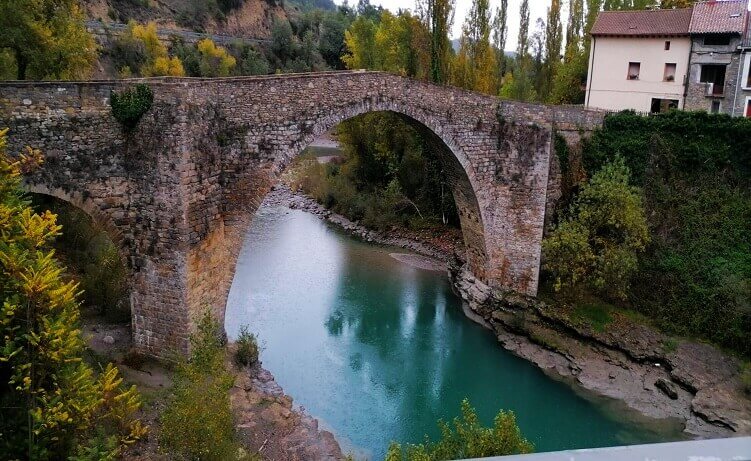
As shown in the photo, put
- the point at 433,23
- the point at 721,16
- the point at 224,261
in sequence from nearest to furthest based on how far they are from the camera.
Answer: the point at 224,261 → the point at 721,16 → the point at 433,23

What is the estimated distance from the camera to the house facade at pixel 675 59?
1644 cm

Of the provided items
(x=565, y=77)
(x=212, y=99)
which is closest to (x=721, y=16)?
(x=565, y=77)

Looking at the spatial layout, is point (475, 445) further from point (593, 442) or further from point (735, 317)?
point (735, 317)

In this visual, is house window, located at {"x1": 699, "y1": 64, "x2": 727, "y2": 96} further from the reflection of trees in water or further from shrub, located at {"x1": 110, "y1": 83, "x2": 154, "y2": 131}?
shrub, located at {"x1": 110, "y1": 83, "x2": 154, "y2": 131}

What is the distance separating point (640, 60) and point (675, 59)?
0.93m

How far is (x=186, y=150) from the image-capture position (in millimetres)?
9625

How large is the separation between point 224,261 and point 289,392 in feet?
9.30

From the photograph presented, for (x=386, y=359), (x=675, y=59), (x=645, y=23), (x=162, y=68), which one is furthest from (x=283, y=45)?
(x=386, y=359)

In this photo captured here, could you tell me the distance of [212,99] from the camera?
33.5 feet

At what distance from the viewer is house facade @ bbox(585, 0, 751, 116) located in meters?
16.4

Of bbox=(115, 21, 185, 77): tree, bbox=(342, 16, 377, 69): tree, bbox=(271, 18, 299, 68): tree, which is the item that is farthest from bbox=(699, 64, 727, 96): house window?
bbox=(271, 18, 299, 68): tree

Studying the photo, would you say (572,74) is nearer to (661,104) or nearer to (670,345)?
(661,104)

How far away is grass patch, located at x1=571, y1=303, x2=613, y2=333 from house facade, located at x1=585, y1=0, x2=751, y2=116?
7.48 metres

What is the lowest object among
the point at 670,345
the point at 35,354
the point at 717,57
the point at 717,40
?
the point at 670,345
